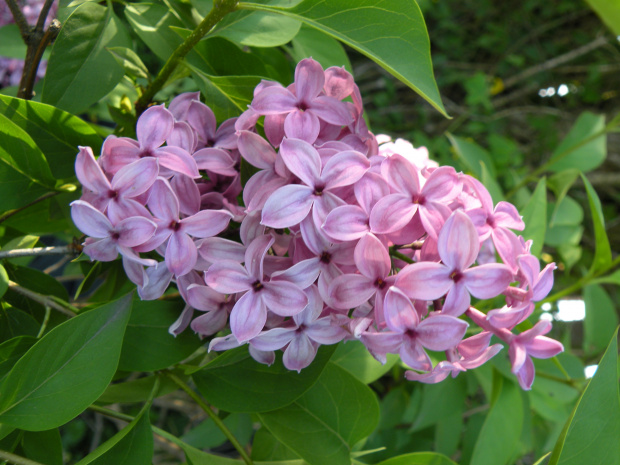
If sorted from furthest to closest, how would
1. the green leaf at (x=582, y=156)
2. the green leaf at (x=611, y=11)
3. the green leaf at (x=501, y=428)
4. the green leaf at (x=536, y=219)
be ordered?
1. the green leaf at (x=582, y=156)
2. the green leaf at (x=536, y=219)
3. the green leaf at (x=501, y=428)
4. the green leaf at (x=611, y=11)

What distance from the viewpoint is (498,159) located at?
4.89 feet

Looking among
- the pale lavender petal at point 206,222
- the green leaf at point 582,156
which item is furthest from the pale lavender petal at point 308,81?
the green leaf at point 582,156

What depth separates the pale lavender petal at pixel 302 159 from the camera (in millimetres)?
345

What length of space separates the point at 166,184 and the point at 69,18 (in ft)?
0.63

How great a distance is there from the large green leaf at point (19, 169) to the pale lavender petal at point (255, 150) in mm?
167

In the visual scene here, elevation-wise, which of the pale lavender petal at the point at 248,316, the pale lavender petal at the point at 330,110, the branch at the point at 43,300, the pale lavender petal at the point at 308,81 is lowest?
the branch at the point at 43,300

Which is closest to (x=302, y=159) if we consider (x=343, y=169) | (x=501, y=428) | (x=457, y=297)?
(x=343, y=169)

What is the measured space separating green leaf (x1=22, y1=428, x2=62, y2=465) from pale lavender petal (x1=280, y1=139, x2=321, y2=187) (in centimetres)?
30

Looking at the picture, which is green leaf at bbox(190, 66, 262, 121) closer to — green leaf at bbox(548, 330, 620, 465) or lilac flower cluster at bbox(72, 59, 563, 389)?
lilac flower cluster at bbox(72, 59, 563, 389)

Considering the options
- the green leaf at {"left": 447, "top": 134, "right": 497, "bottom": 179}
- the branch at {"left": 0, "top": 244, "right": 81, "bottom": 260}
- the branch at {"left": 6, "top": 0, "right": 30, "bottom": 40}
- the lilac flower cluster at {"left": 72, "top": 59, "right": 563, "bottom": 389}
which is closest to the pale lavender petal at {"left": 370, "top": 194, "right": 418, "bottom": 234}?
the lilac flower cluster at {"left": 72, "top": 59, "right": 563, "bottom": 389}

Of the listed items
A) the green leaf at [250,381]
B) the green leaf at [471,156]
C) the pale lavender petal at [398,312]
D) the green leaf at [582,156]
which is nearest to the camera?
the pale lavender petal at [398,312]

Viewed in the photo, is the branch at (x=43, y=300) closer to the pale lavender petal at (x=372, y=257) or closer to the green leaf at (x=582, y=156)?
the pale lavender petal at (x=372, y=257)

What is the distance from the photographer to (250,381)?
451mm

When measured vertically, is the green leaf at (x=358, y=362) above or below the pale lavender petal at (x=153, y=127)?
below
